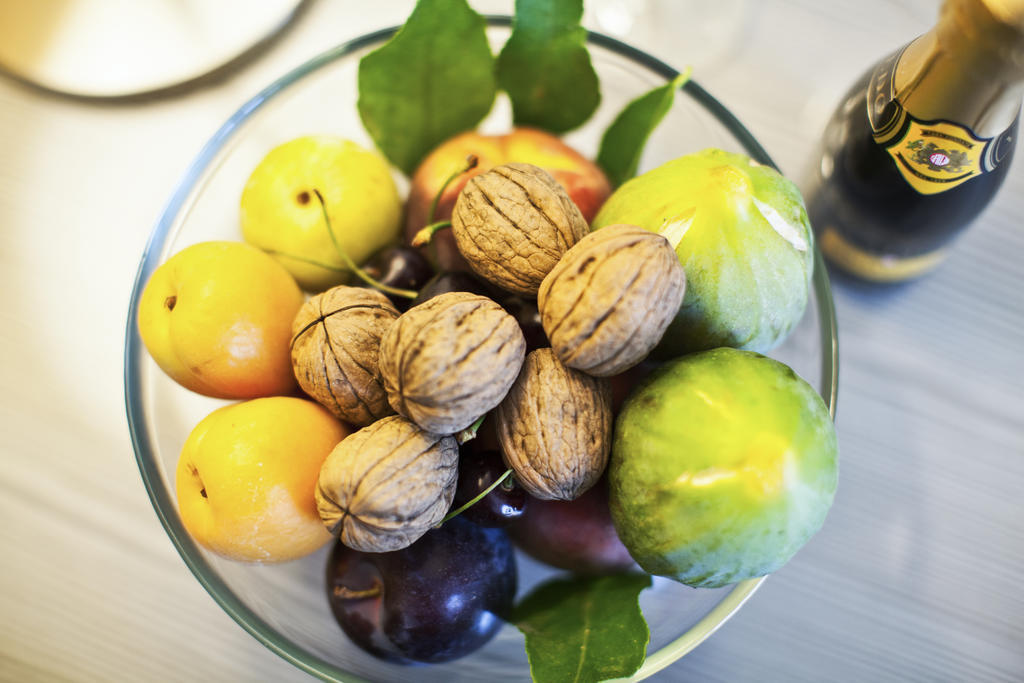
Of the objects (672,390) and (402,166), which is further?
(402,166)

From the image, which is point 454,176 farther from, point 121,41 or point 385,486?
point 121,41

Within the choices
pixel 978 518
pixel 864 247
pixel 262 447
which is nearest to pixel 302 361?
pixel 262 447

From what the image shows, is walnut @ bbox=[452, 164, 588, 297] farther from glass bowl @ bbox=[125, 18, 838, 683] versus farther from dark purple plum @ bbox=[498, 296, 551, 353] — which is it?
glass bowl @ bbox=[125, 18, 838, 683]

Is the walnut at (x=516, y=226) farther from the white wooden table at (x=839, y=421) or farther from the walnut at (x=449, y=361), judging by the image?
the white wooden table at (x=839, y=421)

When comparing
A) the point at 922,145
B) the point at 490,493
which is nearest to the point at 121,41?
the point at 490,493

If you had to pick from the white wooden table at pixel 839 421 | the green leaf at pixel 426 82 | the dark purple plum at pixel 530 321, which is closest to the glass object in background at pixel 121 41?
the white wooden table at pixel 839 421

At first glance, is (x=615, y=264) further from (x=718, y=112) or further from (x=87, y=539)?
(x=87, y=539)
